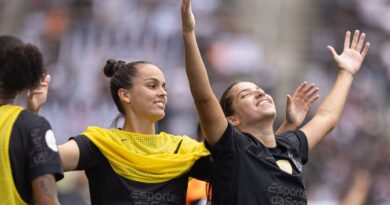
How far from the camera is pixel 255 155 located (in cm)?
523

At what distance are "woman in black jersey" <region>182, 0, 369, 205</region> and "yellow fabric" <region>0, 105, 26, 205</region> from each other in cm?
103

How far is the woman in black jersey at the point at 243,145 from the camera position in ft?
16.6

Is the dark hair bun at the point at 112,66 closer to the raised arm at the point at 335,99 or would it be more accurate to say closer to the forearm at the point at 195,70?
the forearm at the point at 195,70

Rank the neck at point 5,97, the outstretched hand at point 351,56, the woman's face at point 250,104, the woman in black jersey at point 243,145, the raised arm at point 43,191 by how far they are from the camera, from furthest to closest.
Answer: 1. the outstretched hand at point 351,56
2. the woman's face at point 250,104
3. the woman in black jersey at point 243,145
4. the neck at point 5,97
5. the raised arm at point 43,191

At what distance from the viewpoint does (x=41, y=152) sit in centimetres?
428

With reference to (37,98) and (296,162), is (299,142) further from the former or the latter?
(37,98)

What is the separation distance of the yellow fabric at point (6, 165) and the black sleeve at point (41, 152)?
0.27 feet

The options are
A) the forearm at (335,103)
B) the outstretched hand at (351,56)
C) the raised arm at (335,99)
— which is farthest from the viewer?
the outstretched hand at (351,56)

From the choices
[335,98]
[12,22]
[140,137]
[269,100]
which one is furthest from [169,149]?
[12,22]

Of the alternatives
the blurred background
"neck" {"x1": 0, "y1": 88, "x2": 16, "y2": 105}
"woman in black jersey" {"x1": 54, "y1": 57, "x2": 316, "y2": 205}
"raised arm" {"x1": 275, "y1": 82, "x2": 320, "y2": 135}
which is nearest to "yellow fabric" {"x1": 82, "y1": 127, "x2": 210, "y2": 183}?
"woman in black jersey" {"x1": 54, "y1": 57, "x2": 316, "y2": 205}

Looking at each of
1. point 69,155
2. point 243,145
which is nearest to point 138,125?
point 69,155

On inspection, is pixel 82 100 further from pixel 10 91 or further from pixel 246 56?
pixel 10 91

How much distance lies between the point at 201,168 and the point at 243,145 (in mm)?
328

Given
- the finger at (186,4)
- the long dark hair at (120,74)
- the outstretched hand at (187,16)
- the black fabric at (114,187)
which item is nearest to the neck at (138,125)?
the long dark hair at (120,74)
